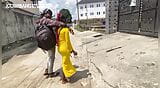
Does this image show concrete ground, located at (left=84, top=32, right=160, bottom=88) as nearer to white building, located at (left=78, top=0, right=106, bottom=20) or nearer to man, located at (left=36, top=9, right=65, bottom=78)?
man, located at (left=36, top=9, right=65, bottom=78)

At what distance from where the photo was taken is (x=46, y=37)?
6250 mm

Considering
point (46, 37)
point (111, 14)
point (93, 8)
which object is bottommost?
point (46, 37)

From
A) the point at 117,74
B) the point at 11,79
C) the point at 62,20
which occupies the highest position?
the point at 62,20

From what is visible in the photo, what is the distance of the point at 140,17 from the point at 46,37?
15.6 feet

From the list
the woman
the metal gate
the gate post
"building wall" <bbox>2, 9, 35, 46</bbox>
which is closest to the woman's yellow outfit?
the woman

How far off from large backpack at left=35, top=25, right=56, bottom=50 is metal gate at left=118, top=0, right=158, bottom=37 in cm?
328

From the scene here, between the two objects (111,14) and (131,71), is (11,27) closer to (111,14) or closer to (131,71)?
(111,14)

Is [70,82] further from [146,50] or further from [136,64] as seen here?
[146,50]

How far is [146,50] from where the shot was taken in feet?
20.9

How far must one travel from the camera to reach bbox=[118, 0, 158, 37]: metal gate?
8.05 m

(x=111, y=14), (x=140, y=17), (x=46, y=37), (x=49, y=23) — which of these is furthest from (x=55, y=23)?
(x=111, y=14)

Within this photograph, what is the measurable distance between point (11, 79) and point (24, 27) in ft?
57.0

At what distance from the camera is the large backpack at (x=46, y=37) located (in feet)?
20.6

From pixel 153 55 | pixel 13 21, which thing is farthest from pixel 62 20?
pixel 13 21
